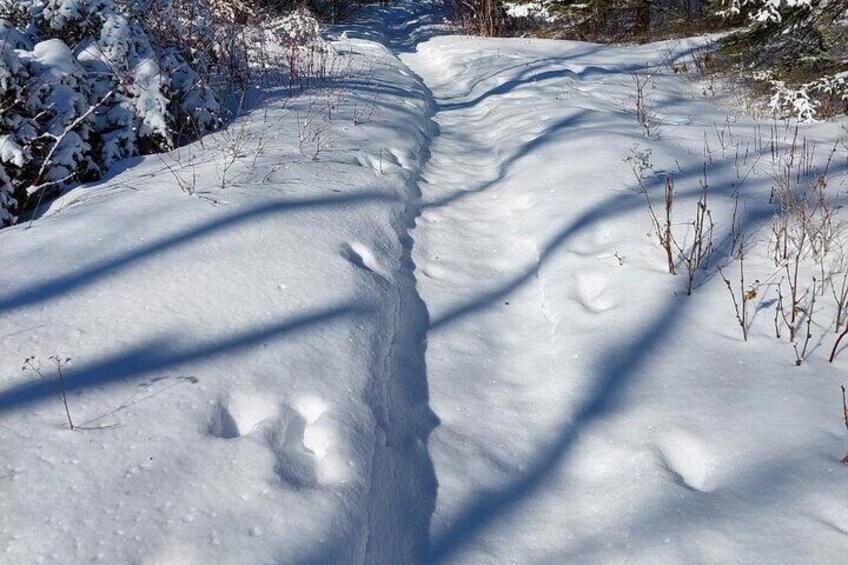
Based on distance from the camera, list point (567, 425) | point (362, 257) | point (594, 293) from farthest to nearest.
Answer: point (362, 257)
point (594, 293)
point (567, 425)

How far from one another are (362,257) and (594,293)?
1289mm

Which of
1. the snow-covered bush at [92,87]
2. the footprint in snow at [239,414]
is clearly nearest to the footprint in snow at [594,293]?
the footprint in snow at [239,414]

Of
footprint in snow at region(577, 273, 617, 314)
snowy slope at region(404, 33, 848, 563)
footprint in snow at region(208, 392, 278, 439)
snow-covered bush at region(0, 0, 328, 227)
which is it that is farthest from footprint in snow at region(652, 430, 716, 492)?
snow-covered bush at region(0, 0, 328, 227)

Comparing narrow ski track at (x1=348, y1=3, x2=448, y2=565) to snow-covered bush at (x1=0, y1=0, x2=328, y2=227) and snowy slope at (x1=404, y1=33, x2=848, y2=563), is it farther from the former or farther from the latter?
snow-covered bush at (x1=0, y1=0, x2=328, y2=227)

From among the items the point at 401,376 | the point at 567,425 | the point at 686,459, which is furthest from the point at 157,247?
the point at 686,459

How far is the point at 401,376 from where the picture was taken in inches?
101

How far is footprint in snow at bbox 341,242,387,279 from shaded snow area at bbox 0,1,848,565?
23 millimetres

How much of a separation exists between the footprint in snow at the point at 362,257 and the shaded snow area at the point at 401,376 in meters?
0.02

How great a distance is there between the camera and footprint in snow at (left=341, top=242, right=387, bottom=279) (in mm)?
3203

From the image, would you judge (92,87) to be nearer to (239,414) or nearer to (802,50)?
(239,414)

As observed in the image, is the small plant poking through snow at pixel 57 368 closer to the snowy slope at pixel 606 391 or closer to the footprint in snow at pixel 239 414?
the footprint in snow at pixel 239 414

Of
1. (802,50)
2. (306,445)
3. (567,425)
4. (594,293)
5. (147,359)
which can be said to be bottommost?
(567,425)

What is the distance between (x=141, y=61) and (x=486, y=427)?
14.5ft

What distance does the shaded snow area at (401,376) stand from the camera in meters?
1.69
